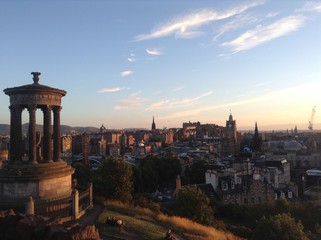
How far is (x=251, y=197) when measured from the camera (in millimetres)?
43500

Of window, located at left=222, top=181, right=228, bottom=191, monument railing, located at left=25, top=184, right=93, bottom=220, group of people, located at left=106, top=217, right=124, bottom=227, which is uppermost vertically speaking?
monument railing, located at left=25, top=184, right=93, bottom=220

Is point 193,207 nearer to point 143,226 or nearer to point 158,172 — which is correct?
point 143,226

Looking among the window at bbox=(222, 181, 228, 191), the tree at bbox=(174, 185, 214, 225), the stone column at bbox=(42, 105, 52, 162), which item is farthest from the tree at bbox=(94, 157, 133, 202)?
the window at bbox=(222, 181, 228, 191)

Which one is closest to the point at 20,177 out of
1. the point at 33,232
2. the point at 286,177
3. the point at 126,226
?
the point at 126,226

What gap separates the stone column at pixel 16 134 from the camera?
1738 centimetres

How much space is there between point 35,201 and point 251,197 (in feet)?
109

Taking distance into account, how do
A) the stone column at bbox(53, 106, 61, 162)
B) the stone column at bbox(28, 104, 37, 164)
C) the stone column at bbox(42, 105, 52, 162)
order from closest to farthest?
the stone column at bbox(28, 104, 37, 164), the stone column at bbox(42, 105, 52, 162), the stone column at bbox(53, 106, 61, 162)

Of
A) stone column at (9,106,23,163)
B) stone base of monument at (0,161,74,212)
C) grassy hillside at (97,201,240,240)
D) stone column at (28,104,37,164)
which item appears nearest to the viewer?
grassy hillside at (97,201,240,240)

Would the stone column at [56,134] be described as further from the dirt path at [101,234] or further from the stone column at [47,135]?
the dirt path at [101,234]

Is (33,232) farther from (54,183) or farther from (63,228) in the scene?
(54,183)

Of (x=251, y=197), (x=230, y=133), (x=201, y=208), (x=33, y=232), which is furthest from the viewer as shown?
(x=230, y=133)

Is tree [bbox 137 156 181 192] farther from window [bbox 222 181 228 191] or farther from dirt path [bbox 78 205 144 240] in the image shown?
dirt path [bbox 78 205 144 240]

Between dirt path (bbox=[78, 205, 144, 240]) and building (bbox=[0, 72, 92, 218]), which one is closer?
dirt path (bbox=[78, 205, 144, 240])

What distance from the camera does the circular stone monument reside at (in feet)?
52.4
